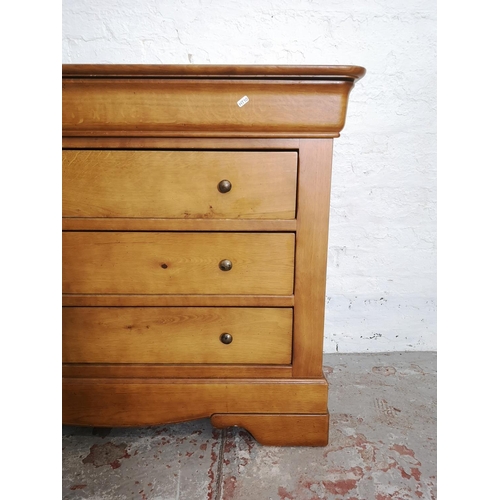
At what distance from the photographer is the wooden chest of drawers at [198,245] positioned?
130 centimetres

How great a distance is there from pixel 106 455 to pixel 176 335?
47 centimetres

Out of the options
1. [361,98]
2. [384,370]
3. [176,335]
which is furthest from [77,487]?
[361,98]

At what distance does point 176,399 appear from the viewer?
1460 millimetres

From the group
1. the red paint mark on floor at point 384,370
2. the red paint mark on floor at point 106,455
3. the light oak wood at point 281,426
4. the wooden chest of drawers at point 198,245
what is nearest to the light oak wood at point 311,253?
the wooden chest of drawers at point 198,245

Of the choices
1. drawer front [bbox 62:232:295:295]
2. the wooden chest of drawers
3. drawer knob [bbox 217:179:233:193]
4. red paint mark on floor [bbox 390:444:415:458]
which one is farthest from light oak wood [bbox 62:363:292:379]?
drawer knob [bbox 217:179:233:193]

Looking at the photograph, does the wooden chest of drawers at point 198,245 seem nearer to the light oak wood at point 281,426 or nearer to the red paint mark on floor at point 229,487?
the light oak wood at point 281,426

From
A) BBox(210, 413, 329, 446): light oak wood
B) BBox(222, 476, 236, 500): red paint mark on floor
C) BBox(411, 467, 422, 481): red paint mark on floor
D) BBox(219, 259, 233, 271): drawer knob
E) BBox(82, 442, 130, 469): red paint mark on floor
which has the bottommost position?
BBox(222, 476, 236, 500): red paint mark on floor

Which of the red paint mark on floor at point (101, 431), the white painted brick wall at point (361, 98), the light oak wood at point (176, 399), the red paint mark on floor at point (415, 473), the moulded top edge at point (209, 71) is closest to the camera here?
the moulded top edge at point (209, 71)

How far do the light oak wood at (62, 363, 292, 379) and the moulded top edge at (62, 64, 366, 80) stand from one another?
3.00 ft

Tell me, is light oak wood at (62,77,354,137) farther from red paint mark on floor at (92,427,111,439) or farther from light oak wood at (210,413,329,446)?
red paint mark on floor at (92,427,111,439)

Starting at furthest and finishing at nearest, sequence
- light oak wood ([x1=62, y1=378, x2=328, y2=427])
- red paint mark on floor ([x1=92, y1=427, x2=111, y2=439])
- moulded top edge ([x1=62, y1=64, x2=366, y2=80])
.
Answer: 1. red paint mark on floor ([x1=92, y1=427, x2=111, y2=439])
2. light oak wood ([x1=62, y1=378, x2=328, y2=427])
3. moulded top edge ([x1=62, y1=64, x2=366, y2=80])

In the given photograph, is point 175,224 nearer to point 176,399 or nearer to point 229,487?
point 176,399

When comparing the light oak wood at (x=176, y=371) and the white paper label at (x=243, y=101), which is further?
the light oak wood at (x=176, y=371)

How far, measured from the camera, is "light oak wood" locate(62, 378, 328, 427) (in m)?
1.45
